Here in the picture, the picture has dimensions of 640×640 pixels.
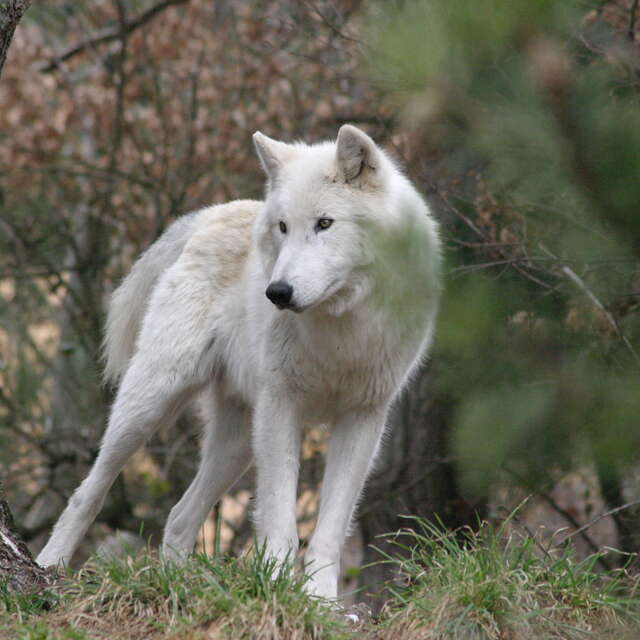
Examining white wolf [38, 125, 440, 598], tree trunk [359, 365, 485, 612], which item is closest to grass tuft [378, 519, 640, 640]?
white wolf [38, 125, 440, 598]

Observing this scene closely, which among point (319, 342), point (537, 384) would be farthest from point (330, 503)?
point (537, 384)

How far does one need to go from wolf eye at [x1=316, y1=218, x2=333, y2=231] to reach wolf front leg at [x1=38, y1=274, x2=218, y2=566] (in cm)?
112

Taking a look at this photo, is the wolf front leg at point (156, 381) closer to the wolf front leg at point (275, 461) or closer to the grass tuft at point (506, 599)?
the wolf front leg at point (275, 461)

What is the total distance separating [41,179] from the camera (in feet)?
29.1

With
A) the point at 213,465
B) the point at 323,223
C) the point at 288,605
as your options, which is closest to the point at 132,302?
the point at 213,465

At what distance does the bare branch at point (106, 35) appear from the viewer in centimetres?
855

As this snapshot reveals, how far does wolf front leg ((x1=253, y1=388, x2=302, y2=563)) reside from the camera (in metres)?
4.33

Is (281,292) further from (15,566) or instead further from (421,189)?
(421,189)

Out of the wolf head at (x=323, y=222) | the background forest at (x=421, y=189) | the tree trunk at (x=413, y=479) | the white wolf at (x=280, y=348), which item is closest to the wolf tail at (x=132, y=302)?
the white wolf at (x=280, y=348)

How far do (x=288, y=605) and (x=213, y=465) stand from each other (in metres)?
2.10

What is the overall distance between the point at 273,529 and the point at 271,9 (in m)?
5.80

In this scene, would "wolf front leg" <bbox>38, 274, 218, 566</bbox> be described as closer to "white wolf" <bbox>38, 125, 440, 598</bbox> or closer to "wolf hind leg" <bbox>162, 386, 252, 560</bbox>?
"white wolf" <bbox>38, 125, 440, 598</bbox>

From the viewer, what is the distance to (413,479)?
286 inches

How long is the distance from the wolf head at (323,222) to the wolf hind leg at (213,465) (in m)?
1.15
